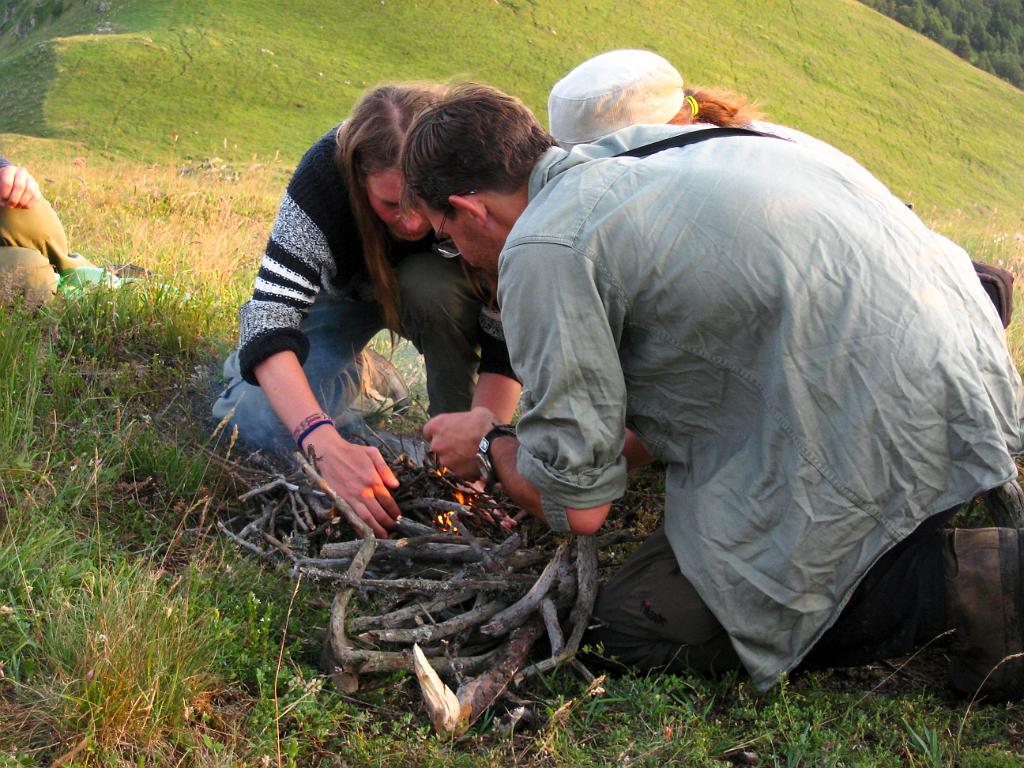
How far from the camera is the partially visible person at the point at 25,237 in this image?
13.3ft

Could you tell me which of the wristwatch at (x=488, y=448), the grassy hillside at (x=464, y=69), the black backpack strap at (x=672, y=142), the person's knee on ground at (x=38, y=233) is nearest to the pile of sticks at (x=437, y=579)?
the wristwatch at (x=488, y=448)

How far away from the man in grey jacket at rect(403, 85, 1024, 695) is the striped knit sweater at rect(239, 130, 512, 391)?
2.82 ft

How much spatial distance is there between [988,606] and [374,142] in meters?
2.13

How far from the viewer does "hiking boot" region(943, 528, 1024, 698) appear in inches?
96.5

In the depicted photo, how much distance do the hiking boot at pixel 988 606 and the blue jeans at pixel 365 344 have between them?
173 cm

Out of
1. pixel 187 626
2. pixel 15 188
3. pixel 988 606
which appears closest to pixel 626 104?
pixel 988 606

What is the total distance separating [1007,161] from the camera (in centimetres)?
3391

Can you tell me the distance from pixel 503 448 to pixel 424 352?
1.00 meters

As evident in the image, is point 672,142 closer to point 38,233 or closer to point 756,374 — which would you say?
point 756,374

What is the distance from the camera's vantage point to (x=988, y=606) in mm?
2465

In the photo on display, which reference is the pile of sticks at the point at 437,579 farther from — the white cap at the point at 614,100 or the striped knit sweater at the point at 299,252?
the white cap at the point at 614,100

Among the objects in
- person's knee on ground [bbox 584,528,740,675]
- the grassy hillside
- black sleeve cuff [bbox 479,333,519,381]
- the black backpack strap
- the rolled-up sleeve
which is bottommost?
the grassy hillside

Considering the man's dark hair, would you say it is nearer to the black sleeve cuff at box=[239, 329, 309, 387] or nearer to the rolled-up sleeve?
the rolled-up sleeve

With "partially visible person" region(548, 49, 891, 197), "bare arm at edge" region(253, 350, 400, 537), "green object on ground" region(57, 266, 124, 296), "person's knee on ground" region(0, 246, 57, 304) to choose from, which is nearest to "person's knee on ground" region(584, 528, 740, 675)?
"bare arm at edge" region(253, 350, 400, 537)
